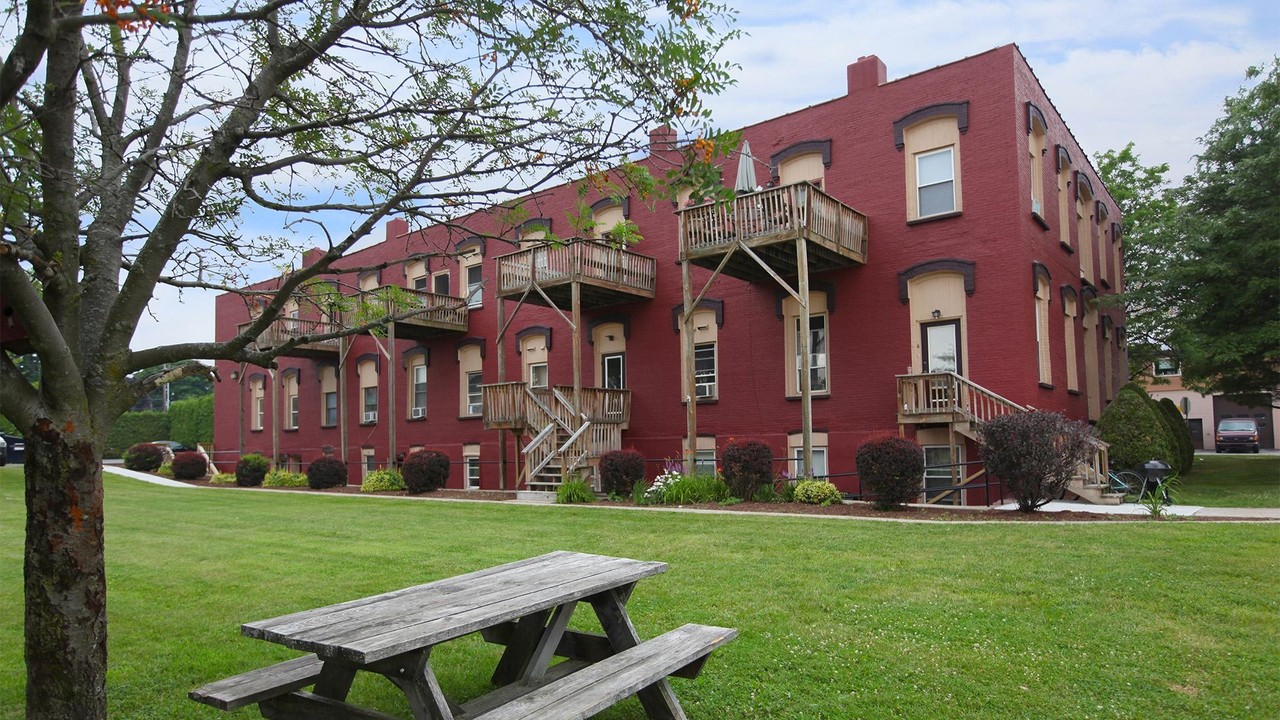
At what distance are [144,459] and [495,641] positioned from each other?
3471 centimetres

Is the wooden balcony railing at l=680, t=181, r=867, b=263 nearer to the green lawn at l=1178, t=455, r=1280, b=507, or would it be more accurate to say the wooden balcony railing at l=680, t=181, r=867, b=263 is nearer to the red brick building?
the red brick building

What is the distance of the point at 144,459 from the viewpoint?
3462 centimetres

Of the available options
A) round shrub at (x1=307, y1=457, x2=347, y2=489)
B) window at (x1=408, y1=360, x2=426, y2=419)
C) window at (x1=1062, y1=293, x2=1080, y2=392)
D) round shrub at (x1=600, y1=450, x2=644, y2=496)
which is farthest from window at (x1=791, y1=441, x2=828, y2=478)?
window at (x1=408, y1=360, x2=426, y2=419)

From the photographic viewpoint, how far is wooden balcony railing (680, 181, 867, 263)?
650 inches

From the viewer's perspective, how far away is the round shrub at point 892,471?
45.2 feet

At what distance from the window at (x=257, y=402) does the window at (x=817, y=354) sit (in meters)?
25.2

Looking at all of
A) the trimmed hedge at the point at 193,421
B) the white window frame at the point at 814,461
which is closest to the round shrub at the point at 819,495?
the white window frame at the point at 814,461

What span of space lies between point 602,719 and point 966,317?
14.3 meters

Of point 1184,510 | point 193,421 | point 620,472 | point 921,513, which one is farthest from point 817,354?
point 193,421

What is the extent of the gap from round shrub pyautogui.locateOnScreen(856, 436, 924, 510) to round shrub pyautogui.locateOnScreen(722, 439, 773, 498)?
221 cm

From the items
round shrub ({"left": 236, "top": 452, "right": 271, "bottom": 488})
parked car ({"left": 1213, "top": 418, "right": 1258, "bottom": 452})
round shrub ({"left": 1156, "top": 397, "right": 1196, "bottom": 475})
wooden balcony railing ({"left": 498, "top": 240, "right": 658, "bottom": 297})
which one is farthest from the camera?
parked car ({"left": 1213, "top": 418, "right": 1258, "bottom": 452})

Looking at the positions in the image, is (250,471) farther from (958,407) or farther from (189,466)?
(958,407)

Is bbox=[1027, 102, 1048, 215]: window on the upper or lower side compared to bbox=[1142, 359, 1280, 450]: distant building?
upper

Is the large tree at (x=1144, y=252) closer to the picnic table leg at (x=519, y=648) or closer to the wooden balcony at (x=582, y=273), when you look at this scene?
the wooden balcony at (x=582, y=273)
